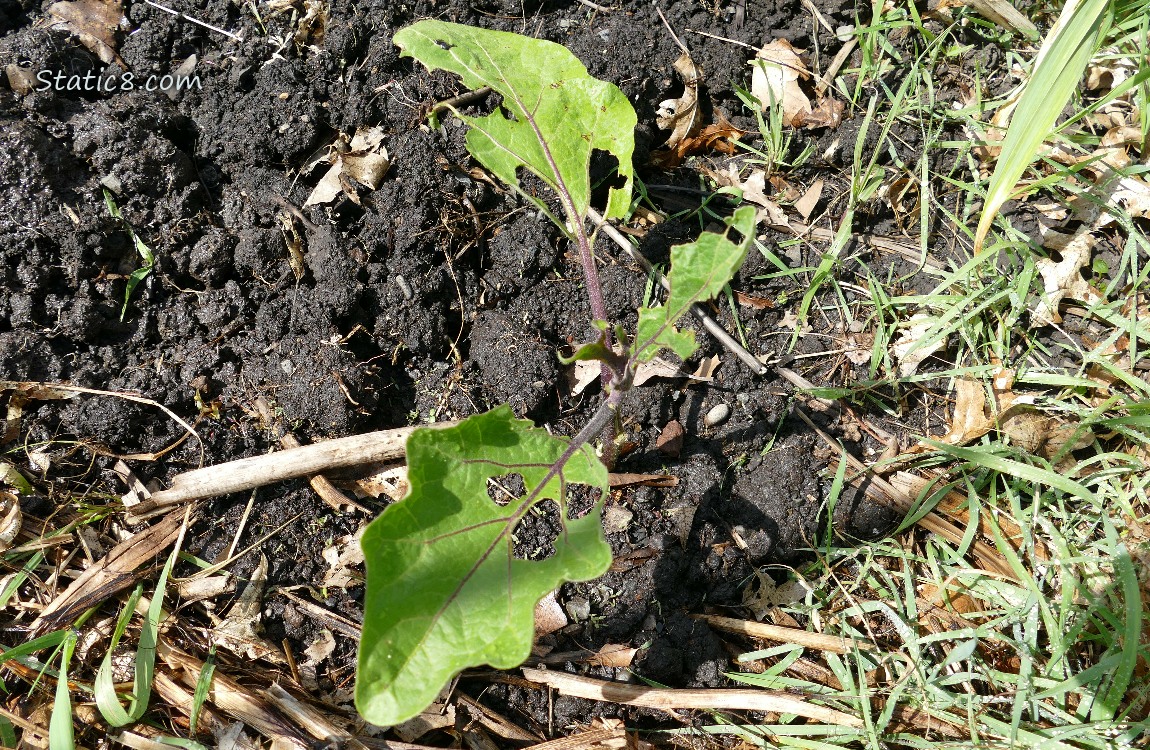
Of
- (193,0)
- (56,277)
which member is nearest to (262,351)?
(56,277)

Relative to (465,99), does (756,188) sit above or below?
below

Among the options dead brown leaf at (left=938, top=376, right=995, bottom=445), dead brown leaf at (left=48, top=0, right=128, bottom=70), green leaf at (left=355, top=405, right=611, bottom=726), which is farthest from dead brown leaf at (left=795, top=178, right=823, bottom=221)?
dead brown leaf at (left=48, top=0, right=128, bottom=70)

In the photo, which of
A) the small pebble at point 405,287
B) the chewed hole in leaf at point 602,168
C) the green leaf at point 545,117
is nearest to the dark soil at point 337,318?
the small pebble at point 405,287

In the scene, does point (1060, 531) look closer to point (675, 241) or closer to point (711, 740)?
point (711, 740)

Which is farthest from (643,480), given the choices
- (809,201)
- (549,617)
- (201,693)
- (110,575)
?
(110,575)

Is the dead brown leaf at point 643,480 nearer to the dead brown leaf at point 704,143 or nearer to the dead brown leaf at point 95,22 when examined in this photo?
the dead brown leaf at point 704,143

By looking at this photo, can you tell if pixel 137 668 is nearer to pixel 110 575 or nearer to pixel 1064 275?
pixel 110 575
